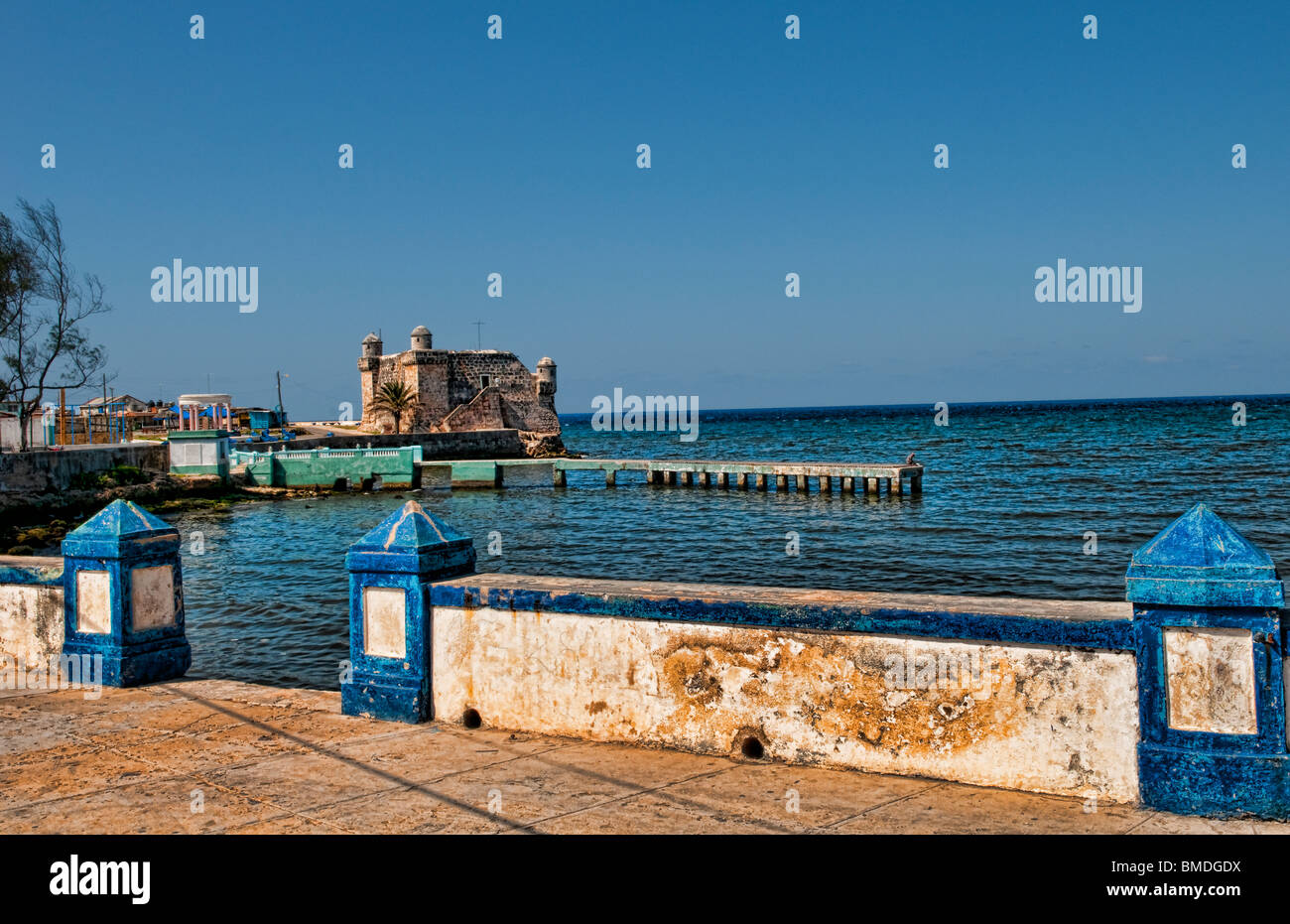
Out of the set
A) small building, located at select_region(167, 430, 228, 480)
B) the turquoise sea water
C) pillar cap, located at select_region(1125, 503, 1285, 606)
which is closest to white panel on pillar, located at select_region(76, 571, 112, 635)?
the turquoise sea water

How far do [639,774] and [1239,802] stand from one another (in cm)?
243

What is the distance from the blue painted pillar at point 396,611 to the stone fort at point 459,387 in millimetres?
54930

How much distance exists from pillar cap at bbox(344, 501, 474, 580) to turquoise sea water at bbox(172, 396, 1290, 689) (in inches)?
246

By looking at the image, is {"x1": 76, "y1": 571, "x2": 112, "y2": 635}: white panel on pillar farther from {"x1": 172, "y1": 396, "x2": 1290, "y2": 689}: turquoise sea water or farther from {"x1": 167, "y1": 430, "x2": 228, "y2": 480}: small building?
{"x1": 167, "y1": 430, "x2": 228, "y2": 480}: small building

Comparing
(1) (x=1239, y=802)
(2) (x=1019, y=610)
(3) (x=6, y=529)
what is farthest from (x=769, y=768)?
(3) (x=6, y=529)

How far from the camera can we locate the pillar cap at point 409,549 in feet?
17.8

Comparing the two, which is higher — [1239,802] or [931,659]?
[931,659]

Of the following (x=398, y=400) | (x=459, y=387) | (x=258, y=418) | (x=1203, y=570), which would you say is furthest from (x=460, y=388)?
(x=1203, y=570)

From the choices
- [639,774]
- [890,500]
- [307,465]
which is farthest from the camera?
[307,465]

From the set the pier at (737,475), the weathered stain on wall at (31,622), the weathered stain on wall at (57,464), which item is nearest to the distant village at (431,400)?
the pier at (737,475)

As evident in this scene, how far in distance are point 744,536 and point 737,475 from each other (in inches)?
520

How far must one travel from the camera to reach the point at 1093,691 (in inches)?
156

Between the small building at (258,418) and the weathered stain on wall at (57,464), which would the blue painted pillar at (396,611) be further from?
the small building at (258,418)
